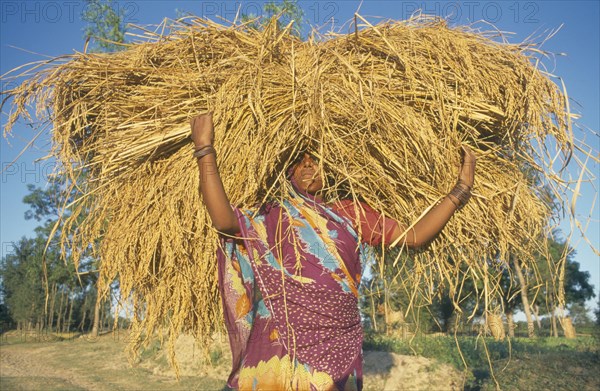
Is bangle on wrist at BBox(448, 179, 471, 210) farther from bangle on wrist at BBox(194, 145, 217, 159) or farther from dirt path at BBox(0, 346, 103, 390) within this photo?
dirt path at BBox(0, 346, 103, 390)

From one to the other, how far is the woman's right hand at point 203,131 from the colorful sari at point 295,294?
334mm

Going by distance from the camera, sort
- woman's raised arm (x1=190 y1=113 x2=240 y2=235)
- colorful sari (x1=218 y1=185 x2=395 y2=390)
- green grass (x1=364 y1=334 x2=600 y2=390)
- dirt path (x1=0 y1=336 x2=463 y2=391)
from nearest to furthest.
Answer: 1. woman's raised arm (x1=190 y1=113 x2=240 y2=235)
2. colorful sari (x1=218 y1=185 x2=395 y2=390)
3. green grass (x1=364 y1=334 x2=600 y2=390)
4. dirt path (x1=0 y1=336 x2=463 y2=391)

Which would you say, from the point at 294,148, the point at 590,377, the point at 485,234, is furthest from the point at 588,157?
the point at 590,377

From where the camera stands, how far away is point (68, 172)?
2527mm

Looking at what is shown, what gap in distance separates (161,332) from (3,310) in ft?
117

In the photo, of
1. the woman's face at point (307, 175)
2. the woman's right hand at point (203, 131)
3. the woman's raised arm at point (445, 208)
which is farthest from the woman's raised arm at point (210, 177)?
the woman's raised arm at point (445, 208)

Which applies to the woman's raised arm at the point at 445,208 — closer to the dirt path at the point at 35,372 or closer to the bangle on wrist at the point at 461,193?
the bangle on wrist at the point at 461,193

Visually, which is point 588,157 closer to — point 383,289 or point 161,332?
point 383,289

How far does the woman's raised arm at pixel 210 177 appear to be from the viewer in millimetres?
2090

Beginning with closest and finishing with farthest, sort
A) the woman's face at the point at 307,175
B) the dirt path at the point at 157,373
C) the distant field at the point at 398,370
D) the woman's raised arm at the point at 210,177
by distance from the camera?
the woman's raised arm at the point at 210,177 → the woman's face at the point at 307,175 → the distant field at the point at 398,370 → the dirt path at the point at 157,373

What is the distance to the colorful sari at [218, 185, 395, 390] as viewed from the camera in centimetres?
221

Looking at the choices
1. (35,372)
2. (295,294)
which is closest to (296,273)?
(295,294)

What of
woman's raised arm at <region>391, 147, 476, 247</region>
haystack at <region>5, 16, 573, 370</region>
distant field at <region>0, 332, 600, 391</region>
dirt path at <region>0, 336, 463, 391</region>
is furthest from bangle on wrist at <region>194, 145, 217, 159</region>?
dirt path at <region>0, 336, 463, 391</region>

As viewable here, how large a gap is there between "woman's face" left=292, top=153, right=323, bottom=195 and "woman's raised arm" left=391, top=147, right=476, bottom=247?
1.47 feet
